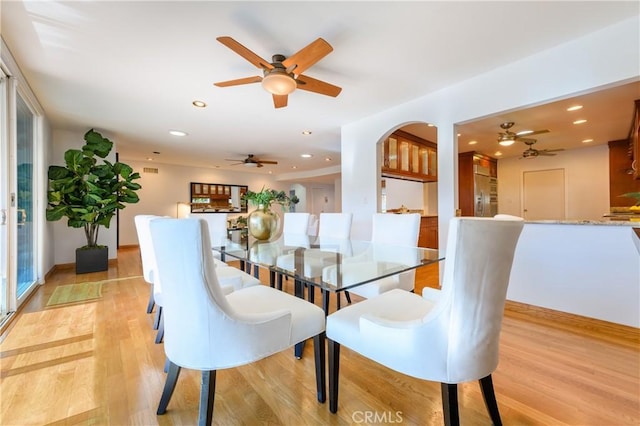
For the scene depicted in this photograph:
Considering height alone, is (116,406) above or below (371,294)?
below

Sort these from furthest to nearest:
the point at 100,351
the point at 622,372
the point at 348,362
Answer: the point at 100,351 → the point at 348,362 → the point at 622,372

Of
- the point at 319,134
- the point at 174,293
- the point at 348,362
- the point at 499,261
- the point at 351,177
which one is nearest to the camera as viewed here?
the point at 499,261

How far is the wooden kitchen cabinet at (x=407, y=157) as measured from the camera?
416cm

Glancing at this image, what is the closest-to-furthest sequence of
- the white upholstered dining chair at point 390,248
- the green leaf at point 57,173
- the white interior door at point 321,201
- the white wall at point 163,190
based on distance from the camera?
the white upholstered dining chair at point 390,248 → the green leaf at point 57,173 → the white wall at point 163,190 → the white interior door at point 321,201

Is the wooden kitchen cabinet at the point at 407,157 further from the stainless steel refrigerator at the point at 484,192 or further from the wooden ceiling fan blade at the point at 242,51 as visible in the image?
the wooden ceiling fan blade at the point at 242,51

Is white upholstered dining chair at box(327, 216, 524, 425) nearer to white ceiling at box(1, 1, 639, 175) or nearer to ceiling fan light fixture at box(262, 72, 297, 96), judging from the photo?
white ceiling at box(1, 1, 639, 175)

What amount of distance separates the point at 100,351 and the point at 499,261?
2.48 m

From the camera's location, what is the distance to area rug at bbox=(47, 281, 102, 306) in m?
2.82

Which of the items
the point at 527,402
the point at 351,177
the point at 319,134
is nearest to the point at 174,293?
the point at 527,402

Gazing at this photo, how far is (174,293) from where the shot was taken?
1.07 metres

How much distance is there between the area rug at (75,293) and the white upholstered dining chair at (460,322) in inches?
134

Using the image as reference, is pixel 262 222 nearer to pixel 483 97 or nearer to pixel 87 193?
pixel 483 97

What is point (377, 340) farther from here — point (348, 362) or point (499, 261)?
point (348, 362)

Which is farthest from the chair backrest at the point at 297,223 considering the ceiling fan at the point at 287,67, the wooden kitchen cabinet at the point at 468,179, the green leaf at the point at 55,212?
the wooden kitchen cabinet at the point at 468,179
